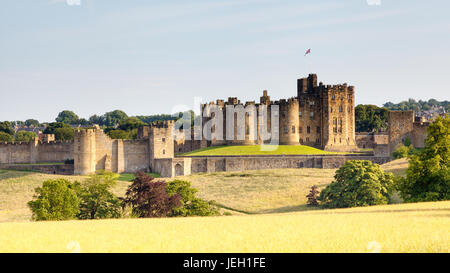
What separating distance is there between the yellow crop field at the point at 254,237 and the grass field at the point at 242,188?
27.5m

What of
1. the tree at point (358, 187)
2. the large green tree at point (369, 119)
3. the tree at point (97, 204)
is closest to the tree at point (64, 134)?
the large green tree at point (369, 119)

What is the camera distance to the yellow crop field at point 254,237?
17.9 meters

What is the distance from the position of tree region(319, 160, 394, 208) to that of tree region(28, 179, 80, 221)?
76.7ft

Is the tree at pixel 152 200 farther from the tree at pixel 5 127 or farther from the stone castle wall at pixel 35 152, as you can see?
the tree at pixel 5 127

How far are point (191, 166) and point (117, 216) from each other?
39.9 metres

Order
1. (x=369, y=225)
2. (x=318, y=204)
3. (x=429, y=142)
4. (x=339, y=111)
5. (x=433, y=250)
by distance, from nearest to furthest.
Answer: (x=433, y=250), (x=369, y=225), (x=429, y=142), (x=318, y=204), (x=339, y=111)

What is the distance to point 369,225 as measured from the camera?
77.0 ft

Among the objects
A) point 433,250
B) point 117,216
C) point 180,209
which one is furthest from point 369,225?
point 117,216

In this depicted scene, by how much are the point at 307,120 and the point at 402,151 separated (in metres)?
23.7

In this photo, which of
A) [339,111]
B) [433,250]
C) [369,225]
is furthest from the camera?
[339,111]

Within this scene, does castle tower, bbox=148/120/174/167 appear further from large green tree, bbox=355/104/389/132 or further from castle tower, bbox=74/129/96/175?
large green tree, bbox=355/104/389/132

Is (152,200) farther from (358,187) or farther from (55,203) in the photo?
(358,187)

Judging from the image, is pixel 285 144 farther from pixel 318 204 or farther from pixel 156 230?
pixel 156 230

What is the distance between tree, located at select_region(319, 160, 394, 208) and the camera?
46844 mm
